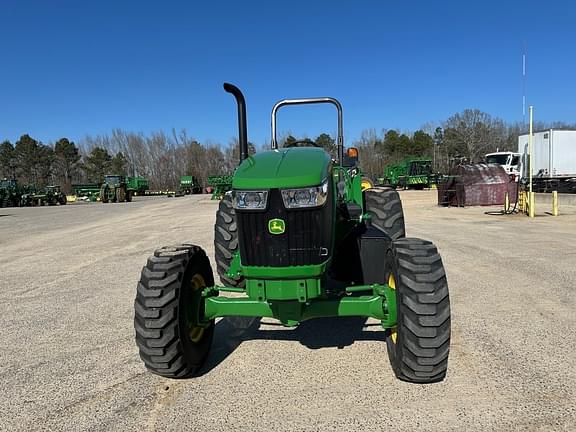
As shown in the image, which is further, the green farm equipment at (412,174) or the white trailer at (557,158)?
the green farm equipment at (412,174)

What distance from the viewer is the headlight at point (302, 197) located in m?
3.03

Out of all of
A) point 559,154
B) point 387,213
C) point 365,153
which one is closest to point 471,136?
point 365,153

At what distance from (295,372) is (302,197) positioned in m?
1.38

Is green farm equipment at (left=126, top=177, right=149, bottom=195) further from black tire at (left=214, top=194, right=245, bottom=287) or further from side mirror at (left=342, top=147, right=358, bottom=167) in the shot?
side mirror at (left=342, top=147, right=358, bottom=167)

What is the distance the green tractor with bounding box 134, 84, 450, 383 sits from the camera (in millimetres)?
3080

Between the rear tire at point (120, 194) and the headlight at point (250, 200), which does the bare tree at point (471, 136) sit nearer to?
the rear tire at point (120, 194)

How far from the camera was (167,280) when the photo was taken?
3.39 metres

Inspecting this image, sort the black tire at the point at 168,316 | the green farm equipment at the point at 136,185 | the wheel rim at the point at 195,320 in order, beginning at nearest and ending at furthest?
1. the black tire at the point at 168,316
2. the wheel rim at the point at 195,320
3. the green farm equipment at the point at 136,185

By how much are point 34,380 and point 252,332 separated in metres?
1.82

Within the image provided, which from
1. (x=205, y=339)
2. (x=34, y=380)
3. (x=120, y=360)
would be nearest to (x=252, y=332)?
(x=205, y=339)

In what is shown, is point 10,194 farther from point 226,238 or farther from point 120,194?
point 226,238

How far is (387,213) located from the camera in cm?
541

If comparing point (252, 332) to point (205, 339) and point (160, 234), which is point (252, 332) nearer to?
point (205, 339)

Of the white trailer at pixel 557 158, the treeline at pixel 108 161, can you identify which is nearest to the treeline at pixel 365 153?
the treeline at pixel 108 161
